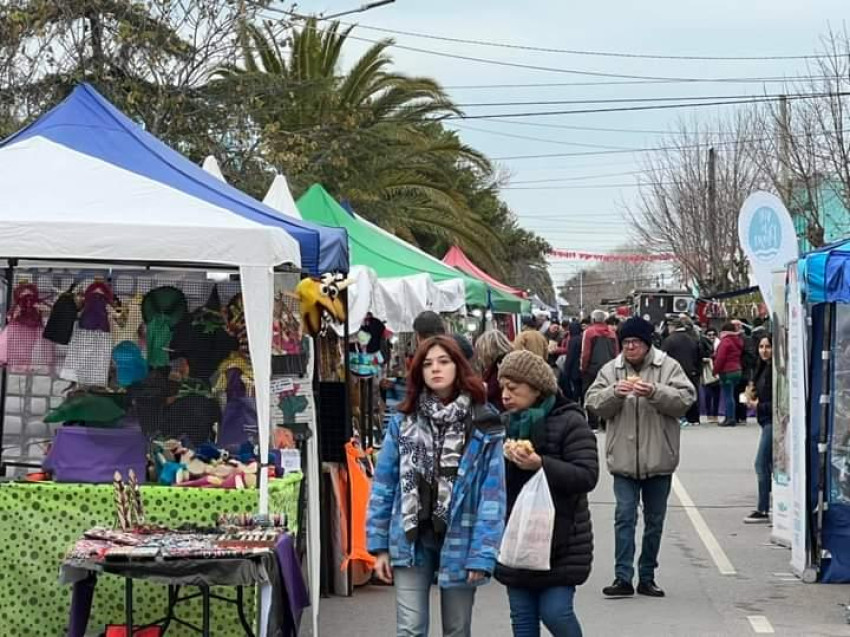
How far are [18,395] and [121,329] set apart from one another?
952 millimetres

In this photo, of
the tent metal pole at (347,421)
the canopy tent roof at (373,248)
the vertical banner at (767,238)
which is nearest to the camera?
the tent metal pole at (347,421)

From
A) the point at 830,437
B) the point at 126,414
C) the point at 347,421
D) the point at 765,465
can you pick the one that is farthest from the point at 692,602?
the point at 126,414

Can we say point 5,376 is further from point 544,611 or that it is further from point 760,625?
point 760,625

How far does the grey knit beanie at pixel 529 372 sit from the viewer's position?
6.39 metres

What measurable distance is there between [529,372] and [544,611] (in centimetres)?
106

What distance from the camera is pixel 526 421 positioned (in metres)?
6.43

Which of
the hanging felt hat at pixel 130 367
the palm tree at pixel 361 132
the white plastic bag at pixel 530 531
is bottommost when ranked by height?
the white plastic bag at pixel 530 531

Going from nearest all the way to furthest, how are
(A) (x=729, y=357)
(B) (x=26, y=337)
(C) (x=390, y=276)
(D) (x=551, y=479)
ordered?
(D) (x=551, y=479)
(B) (x=26, y=337)
(C) (x=390, y=276)
(A) (x=729, y=357)

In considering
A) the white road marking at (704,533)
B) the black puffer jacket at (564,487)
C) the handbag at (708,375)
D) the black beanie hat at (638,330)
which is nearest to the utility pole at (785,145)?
the handbag at (708,375)

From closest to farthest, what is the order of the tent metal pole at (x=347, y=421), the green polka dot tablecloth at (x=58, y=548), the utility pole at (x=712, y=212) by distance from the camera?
the green polka dot tablecloth at (x=58, y=548) → the tent metal pole at (x=347, y=421) → the utility pole at (x=712, y=212)

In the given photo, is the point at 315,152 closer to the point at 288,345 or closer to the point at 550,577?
the point at 288,345

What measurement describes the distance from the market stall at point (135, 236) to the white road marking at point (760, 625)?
2687mm

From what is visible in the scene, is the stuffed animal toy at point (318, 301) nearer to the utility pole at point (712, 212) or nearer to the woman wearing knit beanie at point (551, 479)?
the woman wearing knit beanie at point (551, 479)

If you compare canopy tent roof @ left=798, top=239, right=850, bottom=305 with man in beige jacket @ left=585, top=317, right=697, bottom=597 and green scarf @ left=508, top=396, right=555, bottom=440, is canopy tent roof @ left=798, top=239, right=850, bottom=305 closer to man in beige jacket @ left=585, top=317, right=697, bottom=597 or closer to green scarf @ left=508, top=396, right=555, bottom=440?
man in beige jacket @ left=585, top=317, right=697, bottom=597
